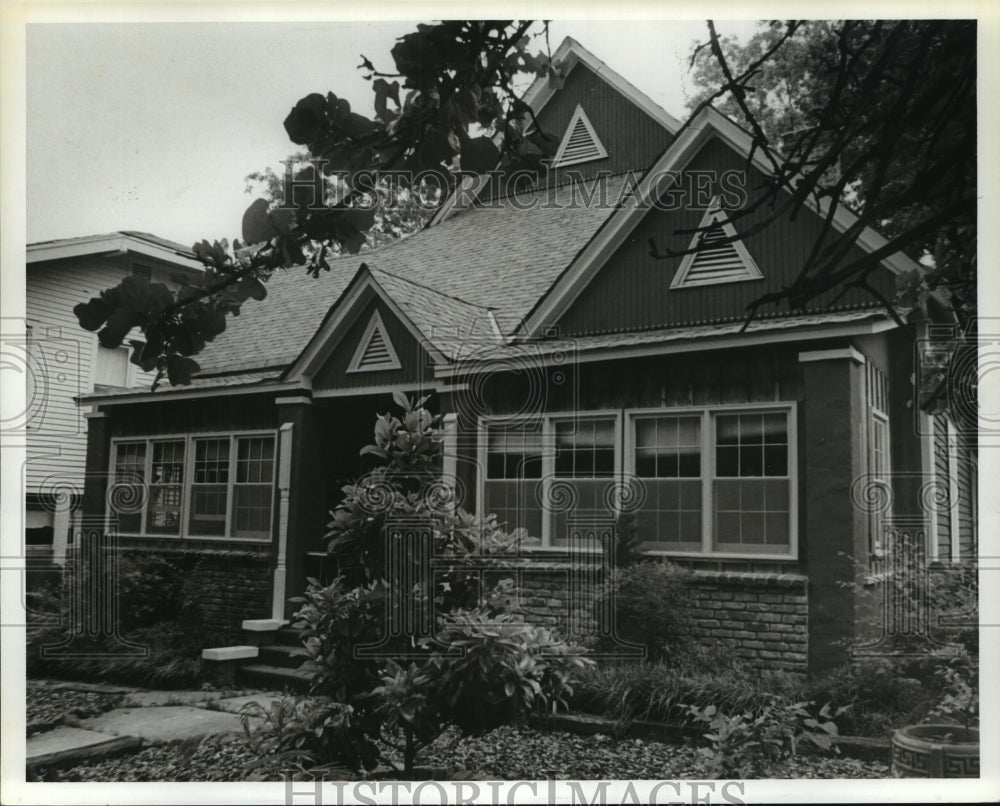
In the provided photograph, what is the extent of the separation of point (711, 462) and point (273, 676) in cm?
292

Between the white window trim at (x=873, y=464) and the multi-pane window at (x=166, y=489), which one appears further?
the multi-pane window at (x=166, y=489)

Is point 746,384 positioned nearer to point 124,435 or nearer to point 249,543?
point 249,543

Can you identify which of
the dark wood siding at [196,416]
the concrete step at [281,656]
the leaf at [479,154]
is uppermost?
the leaf at [479,154]

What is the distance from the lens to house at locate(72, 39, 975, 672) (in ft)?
16.6

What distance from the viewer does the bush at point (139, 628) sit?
5.50m

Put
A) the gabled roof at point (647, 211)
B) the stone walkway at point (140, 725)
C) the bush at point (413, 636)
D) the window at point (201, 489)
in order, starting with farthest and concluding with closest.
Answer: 1. the window at point (201, 489)
2. the stone walkway at point (140, 725)
3. the gabled roof at point (647, 211)
4. the bush at point (413, 636)

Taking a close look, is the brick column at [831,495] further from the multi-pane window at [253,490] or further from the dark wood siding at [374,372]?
the multi-pane window at [253,490]

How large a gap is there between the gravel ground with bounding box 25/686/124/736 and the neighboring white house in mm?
809

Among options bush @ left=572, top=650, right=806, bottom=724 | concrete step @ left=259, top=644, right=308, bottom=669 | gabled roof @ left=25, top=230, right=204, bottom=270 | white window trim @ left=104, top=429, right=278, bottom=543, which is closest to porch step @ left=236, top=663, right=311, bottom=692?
concrete step @ left=259, top=644, right=308, bottom=669

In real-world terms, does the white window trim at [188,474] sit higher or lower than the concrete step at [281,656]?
higher

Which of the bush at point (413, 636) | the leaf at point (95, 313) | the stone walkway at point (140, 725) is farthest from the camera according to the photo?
the stone walkway at point (140, 725)

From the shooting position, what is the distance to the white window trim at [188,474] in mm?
5598

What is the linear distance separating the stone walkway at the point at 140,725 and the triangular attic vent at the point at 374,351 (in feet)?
6.86

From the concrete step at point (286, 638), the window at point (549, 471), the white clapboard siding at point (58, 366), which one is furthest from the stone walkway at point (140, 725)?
the window at point (549, 471)
